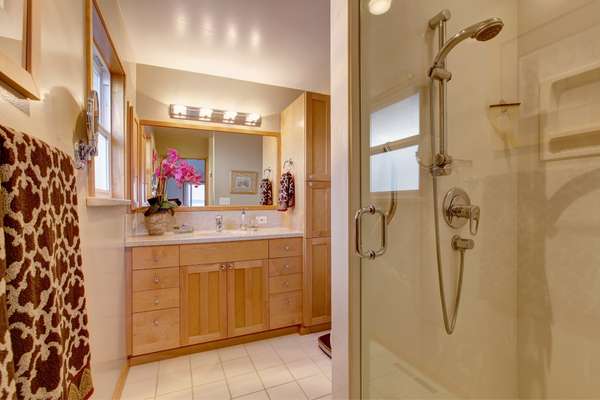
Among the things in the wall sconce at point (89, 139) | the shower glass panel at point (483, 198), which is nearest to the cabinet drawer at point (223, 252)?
the wall sconce at point (89, 139)

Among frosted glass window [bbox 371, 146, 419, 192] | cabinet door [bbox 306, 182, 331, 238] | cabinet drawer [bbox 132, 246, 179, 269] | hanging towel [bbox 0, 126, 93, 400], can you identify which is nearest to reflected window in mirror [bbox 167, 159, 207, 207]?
cabinet drawer [bbox 132, 246, 179, 269]

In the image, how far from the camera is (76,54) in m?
1.12

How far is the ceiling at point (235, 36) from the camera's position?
1.81 meters

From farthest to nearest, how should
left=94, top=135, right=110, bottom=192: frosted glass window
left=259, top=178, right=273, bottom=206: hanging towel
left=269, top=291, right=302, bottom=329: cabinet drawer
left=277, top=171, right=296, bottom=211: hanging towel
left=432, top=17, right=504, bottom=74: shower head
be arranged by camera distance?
left=259, top=178, right=273, bottom=206: hanging towel < left=277, top=171, right=296, bottom=211: hanging towel < left=269, top=291, right=302, bottom=329: cabinet drawer < left=94, top=135, right=110, bottom=192: frosted glass window < left=432, top=17, right=504, bottom=74: shower head

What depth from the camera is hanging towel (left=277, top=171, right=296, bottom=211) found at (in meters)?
2.67

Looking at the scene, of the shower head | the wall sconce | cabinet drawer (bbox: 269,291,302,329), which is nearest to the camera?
the shower head

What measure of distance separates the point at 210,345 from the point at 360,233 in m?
1.90

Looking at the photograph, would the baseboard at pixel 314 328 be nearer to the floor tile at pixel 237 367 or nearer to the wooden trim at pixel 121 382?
the floor tile at pixel 237 367

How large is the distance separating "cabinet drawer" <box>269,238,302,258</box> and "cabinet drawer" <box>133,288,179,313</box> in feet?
2.65

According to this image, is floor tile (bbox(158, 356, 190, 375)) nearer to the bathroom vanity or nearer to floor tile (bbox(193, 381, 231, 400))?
the bathroom vanity

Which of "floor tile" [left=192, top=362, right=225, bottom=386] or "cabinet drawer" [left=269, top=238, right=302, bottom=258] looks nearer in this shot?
"floor tile" [left=192, top=362, right=225, bottom=386]

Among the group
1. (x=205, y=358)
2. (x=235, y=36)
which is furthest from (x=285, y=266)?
(x=235, y=36)

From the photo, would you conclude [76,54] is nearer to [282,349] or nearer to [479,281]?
[479,281]

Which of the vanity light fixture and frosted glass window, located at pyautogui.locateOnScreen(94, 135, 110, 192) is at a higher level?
the vanity light fixture
